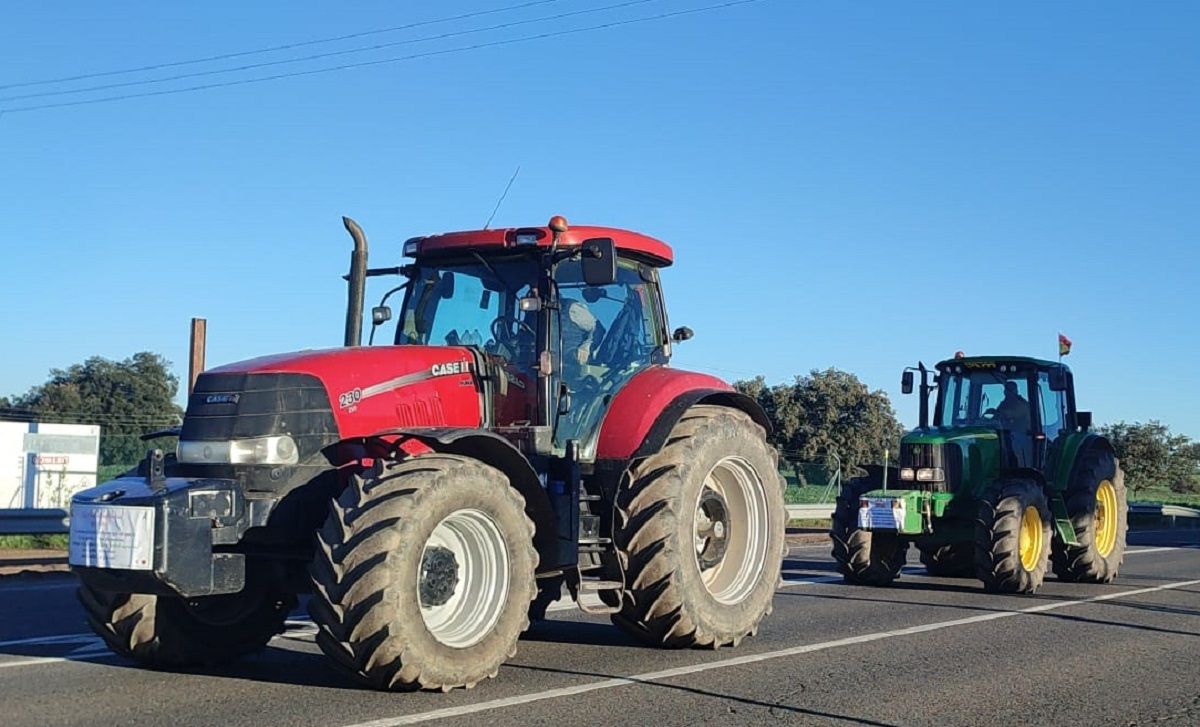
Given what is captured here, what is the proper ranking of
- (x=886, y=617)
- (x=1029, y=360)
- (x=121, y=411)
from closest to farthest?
(x=886, y=617) → (x=1029, y=360) → (x=121, y=411)

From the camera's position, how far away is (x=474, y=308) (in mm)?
8461

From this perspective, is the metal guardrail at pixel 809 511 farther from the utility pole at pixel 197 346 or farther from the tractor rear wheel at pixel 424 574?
the tractor rear wheel at pixel 424 574

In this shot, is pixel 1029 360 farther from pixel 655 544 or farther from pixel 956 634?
pixel 655 544

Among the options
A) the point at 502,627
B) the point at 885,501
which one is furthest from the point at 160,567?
the point at 885,501

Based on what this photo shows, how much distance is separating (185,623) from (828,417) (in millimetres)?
48228

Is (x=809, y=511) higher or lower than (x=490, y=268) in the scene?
lower

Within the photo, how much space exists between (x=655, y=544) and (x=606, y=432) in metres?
0.86

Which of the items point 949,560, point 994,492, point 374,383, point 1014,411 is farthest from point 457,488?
point 1014,411

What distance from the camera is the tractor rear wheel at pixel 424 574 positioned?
6.09 metres

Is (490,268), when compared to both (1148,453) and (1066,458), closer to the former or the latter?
(1066,458)

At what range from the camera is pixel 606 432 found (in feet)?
27.3

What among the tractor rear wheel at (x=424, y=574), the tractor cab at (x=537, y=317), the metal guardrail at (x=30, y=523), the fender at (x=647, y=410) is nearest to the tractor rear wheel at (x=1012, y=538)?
the fender at (x=647, y=410)

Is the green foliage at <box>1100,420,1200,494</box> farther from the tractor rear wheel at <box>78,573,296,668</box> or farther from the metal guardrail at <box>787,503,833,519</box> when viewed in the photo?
the tractor rear wheel at <box>78,573,296,668</box>

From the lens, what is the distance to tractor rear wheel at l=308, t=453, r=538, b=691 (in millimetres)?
6086
